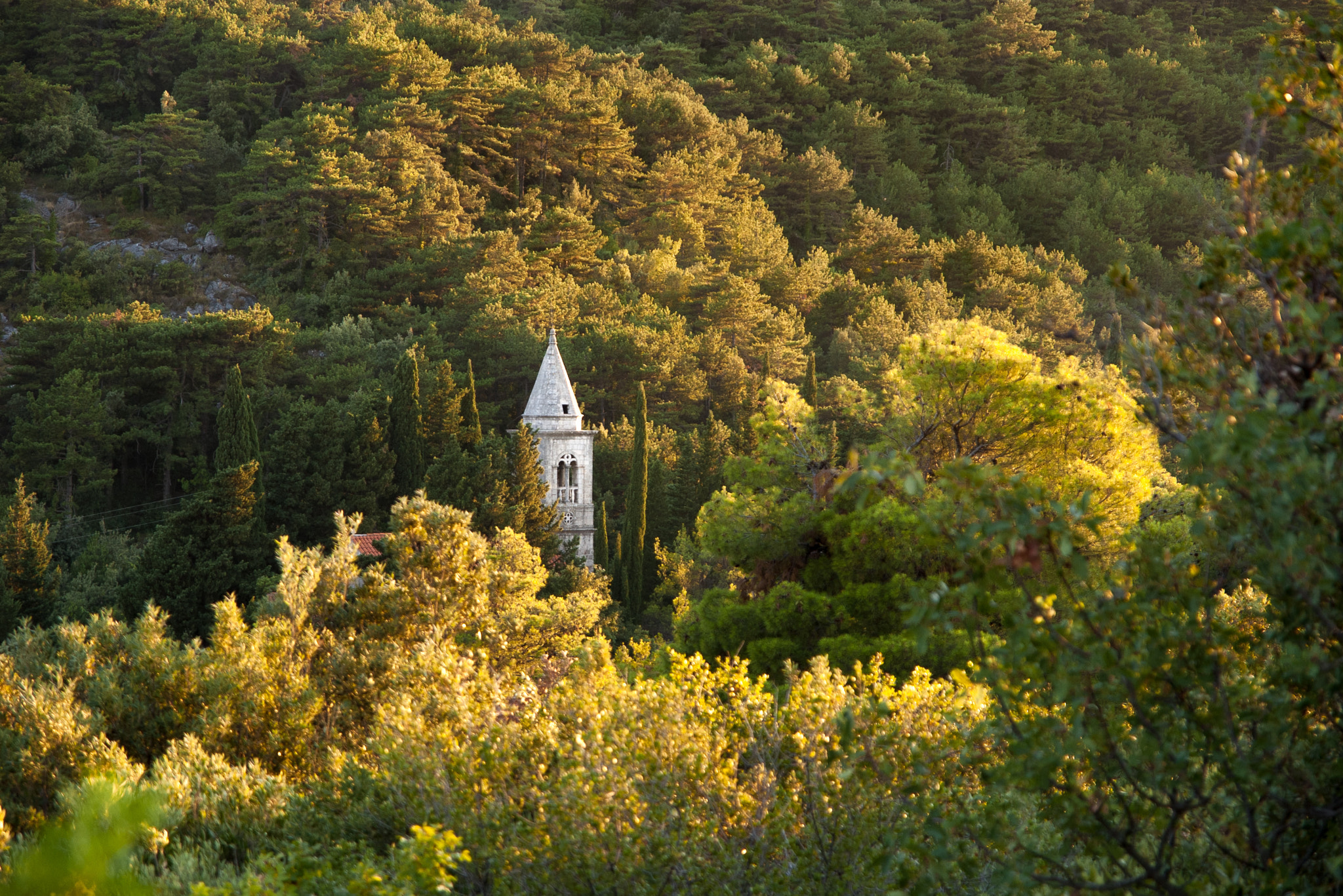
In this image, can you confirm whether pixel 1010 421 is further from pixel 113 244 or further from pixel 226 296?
pixel 113 244

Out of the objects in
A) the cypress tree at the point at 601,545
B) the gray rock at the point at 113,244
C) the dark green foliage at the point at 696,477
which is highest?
the gray rock at the point at 113,244

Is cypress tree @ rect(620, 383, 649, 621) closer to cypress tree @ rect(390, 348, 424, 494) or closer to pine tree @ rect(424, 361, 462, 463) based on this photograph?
pine tree @ rect(424, 361, 462, 463)

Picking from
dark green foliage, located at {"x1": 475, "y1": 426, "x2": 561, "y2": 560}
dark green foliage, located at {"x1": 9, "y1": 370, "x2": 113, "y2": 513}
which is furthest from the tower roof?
dark green foliage, located at {"x1": 9, "y1": 370, "x2": 113, "y2": 513}

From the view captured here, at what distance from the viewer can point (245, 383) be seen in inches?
1144

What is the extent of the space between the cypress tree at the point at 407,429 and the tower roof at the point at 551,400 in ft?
9.45

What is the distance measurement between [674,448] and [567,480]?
5.64 metres

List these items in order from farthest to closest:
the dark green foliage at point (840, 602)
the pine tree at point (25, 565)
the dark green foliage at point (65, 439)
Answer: the dark green foliage at point (65, 439) < the pine tree at point (25, 565) < the dark green foliage at point (840, 602)

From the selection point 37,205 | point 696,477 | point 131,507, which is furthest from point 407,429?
point 37,205

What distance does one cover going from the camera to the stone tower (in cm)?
2716

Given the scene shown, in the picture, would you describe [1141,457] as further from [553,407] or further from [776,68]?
[776,68]

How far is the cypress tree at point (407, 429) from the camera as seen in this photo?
2523 centimetres

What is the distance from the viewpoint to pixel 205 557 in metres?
19.6

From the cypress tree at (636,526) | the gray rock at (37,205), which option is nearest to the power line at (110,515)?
the cypress tree at (636,526)

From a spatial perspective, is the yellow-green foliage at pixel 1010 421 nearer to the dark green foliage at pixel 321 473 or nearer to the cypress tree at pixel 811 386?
the dark green foliage at pixel 321 473
